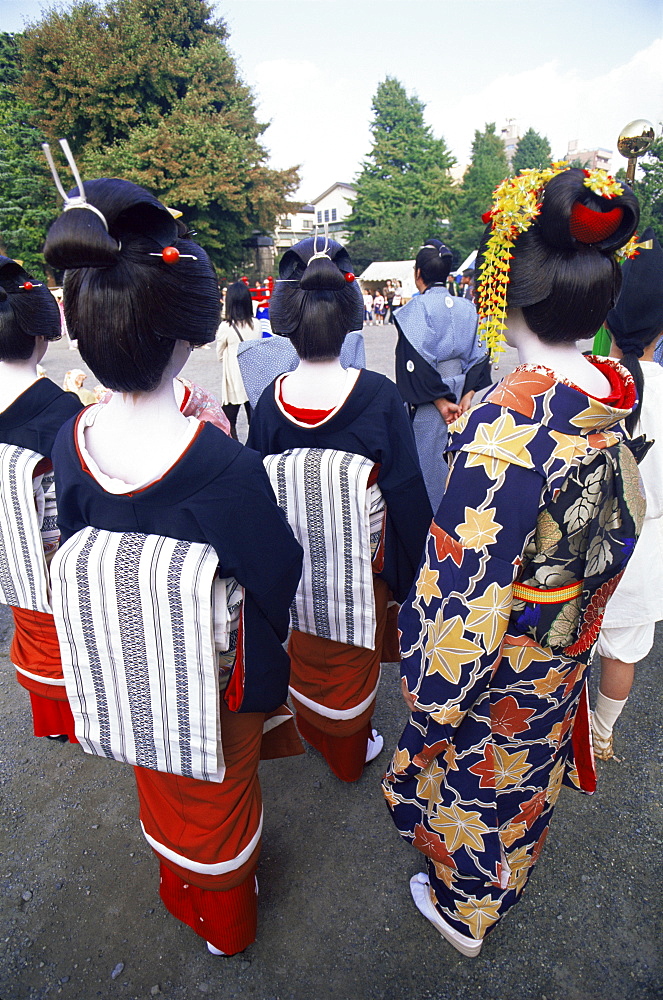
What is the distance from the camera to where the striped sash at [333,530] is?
1.87 metres

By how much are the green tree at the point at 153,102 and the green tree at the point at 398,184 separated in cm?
1171

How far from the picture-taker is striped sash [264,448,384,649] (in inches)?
73.8

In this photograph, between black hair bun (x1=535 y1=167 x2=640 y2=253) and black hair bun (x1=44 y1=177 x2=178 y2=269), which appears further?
black hair bun (x1=535 y1=167 x2=640 y2=253)

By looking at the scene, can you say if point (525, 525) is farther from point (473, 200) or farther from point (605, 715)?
point (473, 200)

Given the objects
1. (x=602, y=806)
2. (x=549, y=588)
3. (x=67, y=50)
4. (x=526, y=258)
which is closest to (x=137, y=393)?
(x=526, y=258)

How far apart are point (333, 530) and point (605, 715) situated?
1.47m

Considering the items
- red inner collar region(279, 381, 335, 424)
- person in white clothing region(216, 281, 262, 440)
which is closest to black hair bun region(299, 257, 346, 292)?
red inner collar region(279, 381, 335, 424)

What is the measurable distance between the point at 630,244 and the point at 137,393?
121cm

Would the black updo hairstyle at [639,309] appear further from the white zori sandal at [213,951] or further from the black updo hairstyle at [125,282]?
the white zori sandal at [213,951]

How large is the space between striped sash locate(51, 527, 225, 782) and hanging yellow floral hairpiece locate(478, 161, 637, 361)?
85cm

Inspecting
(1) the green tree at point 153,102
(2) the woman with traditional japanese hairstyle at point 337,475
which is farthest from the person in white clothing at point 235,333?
(1) the green tree at point 153,102

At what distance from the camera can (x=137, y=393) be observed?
4.17 feet

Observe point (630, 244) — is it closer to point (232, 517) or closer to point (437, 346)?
point (232, 517)

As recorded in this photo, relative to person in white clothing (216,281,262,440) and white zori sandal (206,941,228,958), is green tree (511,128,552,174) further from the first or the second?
white zori sandal (206,941,228,958)
